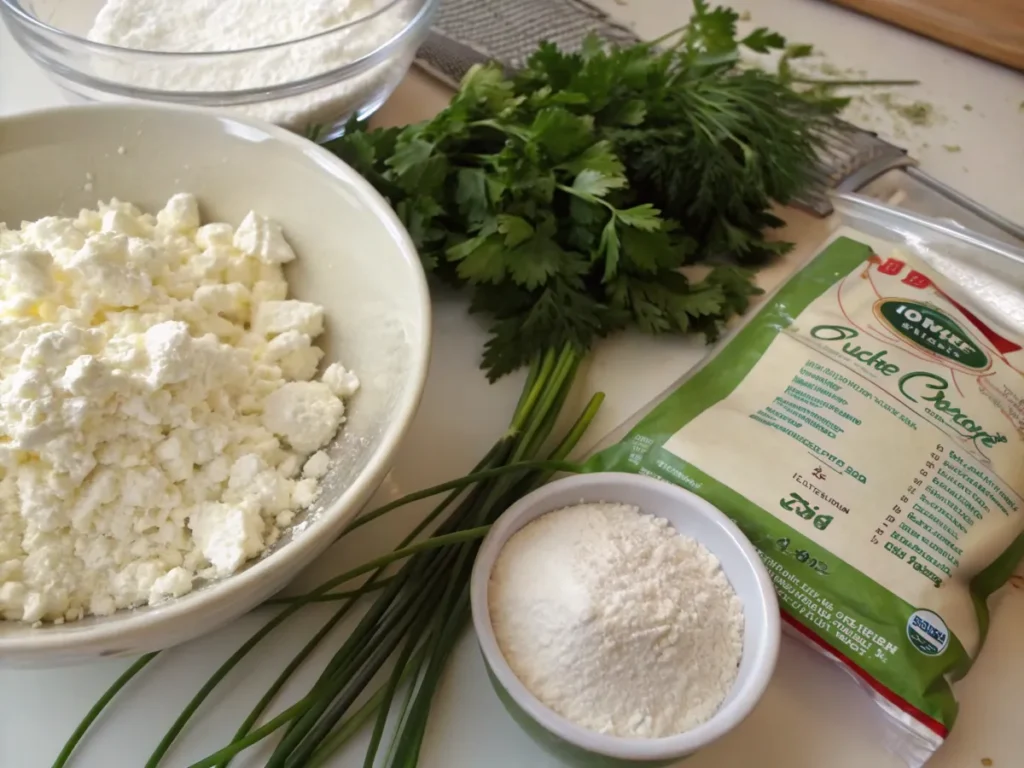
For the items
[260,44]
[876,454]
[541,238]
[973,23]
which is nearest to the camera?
[876,454]

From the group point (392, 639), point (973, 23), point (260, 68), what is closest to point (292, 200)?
point (260, 68)

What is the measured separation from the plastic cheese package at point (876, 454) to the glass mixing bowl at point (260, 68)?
499 millimetres

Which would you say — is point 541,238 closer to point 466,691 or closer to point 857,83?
point 466,691

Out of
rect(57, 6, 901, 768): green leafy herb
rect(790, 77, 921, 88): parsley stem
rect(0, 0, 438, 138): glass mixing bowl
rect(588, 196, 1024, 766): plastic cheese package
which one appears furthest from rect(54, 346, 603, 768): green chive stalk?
rect(790, 77, 921, 88): parsley stem

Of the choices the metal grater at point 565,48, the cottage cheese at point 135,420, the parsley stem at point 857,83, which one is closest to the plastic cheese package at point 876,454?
the metal grater at point 565,48

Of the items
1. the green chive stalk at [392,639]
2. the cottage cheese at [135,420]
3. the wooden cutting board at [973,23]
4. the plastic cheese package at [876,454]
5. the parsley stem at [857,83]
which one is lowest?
the green chive stalk at [392,639]

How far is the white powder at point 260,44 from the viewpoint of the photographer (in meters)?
0.87

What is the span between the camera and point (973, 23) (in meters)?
1.31

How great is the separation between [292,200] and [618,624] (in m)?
0.50

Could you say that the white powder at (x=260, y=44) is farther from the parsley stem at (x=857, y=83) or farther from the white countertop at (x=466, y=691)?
the parsley stem at (x=857, y=83)

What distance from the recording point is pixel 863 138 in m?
1.11

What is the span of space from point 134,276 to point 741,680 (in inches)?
22.3

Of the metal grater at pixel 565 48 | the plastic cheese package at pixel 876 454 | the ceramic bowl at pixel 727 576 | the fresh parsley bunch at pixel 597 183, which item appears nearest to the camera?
the ceramic bowl at pixel 727 576

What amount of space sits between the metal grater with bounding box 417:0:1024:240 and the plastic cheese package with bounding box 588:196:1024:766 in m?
0.18
